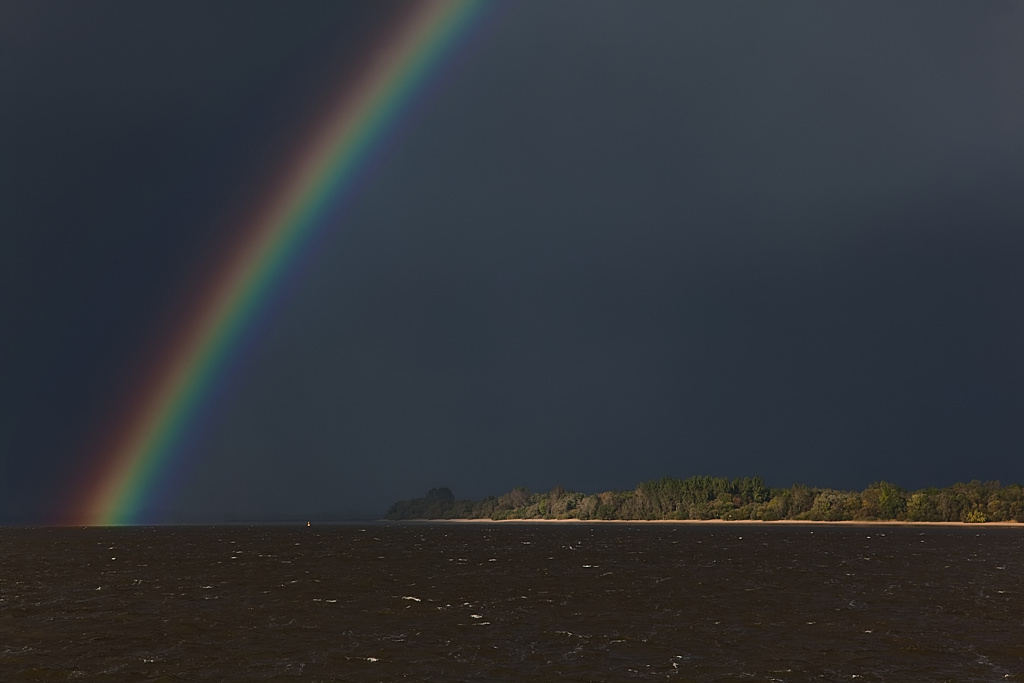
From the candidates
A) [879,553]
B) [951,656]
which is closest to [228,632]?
[951,656]

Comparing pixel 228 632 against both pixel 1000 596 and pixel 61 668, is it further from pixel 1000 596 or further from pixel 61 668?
pixel 1000 596

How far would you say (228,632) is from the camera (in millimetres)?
56000

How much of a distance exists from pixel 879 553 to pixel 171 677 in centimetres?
12199

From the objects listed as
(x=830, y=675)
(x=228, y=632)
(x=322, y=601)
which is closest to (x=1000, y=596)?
(x=830, y=675)

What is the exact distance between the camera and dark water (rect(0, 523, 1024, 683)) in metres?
43.2

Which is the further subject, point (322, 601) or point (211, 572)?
point (211, 572)

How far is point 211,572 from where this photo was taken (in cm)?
10844

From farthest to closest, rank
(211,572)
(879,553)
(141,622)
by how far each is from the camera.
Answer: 1. (879,553)
2. (211,572)
3. (141,622)

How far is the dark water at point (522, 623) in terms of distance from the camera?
43.2 metres

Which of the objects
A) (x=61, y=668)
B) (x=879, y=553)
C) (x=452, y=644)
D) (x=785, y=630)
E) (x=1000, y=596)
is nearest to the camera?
(x=61, y=668)

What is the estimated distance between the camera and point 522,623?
59062 mm

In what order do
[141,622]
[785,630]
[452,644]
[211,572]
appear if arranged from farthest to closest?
[211,572] < [141,622] < [785,630] < [452,644]

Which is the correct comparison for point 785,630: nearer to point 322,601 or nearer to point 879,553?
point 322,601

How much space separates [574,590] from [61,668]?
152 ft
